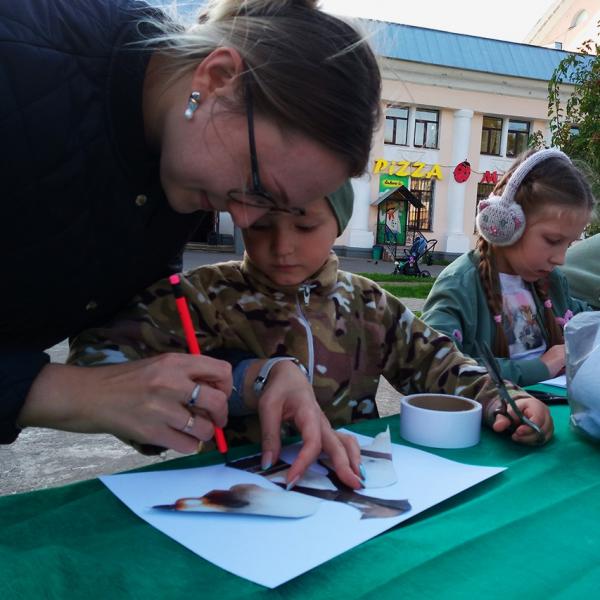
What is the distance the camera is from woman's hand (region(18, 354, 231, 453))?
0.66m

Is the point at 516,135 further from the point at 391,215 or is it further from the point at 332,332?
the point at 332,332

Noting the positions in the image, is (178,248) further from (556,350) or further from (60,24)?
(556,350)

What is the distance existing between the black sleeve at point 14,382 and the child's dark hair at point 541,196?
1241 millimetres

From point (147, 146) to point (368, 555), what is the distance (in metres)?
0.60

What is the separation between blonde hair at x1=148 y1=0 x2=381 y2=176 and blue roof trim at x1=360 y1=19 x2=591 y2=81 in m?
14.6

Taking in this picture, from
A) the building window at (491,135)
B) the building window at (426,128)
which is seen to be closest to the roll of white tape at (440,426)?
the building window at (426,128)

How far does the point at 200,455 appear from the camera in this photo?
2.52 feet

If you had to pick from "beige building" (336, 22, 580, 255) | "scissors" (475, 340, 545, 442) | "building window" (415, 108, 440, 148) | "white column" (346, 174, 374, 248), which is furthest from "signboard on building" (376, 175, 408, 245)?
"scissors" (475, 340, 545, 442)

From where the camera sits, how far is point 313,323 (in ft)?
3.76

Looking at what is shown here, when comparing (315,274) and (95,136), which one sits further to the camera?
(315,274)

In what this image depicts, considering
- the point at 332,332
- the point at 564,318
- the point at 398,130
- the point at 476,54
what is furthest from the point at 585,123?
the point at 476,54

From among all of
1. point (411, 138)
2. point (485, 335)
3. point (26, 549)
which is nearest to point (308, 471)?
point (26, 549)

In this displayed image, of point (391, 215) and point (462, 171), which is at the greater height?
point (462, 171)

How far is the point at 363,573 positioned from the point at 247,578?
0.32ft
